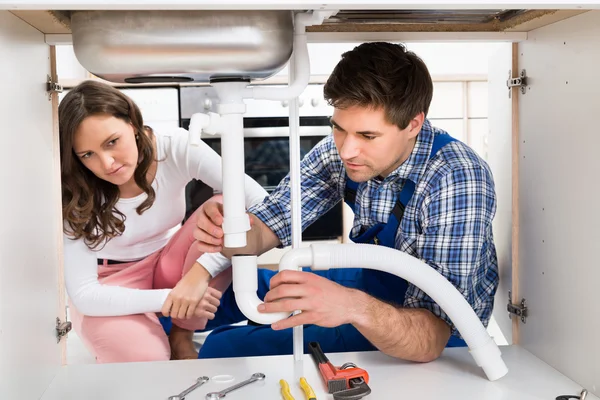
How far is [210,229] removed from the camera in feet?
3.51

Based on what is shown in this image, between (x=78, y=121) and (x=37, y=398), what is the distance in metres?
0.91

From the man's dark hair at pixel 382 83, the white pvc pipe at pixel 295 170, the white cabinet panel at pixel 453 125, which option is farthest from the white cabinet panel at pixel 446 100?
the white pvc pipe at pixel 295 170

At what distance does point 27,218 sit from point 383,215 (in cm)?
66

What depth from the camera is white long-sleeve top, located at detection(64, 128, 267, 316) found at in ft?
5.49

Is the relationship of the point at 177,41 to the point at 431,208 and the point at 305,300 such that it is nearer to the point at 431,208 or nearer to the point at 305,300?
the point at 305,300

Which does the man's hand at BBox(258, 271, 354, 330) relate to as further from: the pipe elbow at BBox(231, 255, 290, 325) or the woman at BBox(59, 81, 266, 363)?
the woman at BBox(59, 81, 266, 363)

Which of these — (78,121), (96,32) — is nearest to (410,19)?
(96,32)

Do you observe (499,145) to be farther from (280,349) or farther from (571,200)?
(280,349)

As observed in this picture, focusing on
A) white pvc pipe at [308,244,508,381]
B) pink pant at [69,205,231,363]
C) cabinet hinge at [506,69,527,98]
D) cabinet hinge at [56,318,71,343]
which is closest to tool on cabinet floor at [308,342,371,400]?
white pvc pipe at [308,244,508,381]

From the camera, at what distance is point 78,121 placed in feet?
5.26

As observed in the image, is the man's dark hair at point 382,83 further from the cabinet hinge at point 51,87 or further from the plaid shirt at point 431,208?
the cabinet hinge at point 51,87

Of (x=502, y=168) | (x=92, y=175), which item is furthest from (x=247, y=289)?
(x=92, y=175)

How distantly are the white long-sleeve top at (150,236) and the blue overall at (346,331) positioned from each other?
0.28 m

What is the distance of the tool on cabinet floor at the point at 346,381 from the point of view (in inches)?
32.1
